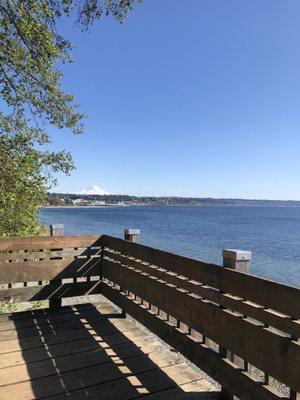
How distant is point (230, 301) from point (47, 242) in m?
3.38

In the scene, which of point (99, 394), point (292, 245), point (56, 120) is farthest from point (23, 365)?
point (292, 245)

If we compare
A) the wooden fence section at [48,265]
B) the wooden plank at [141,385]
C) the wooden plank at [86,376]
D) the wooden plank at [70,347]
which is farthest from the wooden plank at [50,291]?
the wooden plank at [141,385]

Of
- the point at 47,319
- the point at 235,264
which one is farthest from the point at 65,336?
the point at 235,264

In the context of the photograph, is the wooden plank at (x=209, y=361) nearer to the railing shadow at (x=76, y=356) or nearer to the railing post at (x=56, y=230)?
the railing shadow at (x=76, y=356)

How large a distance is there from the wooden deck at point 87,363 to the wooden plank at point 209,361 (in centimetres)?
23

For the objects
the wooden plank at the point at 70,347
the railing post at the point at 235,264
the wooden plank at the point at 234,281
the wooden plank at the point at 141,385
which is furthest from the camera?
the wooden plank at the point at 70,347

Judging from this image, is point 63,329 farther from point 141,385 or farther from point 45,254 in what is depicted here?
point 141,385

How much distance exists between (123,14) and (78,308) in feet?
16.9

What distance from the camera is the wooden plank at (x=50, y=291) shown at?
5590 mm

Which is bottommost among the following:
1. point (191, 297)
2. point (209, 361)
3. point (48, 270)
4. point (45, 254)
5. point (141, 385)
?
point (141, 385)

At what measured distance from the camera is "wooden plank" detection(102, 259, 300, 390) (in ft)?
8.45

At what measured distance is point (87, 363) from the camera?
402 cm

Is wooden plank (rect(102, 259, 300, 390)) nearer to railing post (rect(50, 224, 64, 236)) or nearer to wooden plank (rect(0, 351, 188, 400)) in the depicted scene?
wooden plank (rect(0, 351, 188, 400))

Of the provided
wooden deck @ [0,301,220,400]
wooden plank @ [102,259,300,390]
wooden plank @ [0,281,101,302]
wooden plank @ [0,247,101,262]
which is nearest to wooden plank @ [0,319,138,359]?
A: wooden deck @ [0,301,220,400]
